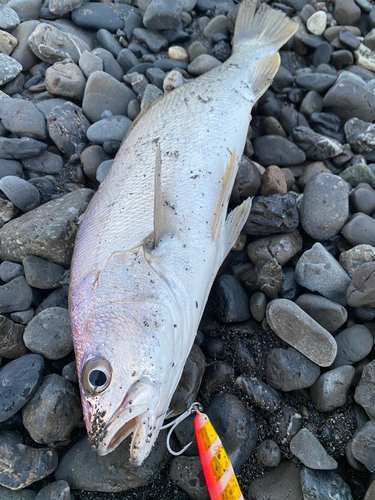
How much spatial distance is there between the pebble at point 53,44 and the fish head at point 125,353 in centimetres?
345

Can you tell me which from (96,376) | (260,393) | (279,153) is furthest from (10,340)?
(279,153)

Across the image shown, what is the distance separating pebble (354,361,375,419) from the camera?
249 cm

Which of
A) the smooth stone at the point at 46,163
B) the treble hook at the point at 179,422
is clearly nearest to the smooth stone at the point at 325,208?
the treble hook at the point at 179,422

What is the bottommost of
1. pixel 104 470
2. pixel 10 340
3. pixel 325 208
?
pixel 104 470

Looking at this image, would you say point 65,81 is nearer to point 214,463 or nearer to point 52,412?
point 52,412

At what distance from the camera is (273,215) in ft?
10.3

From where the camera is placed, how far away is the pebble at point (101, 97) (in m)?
4.02

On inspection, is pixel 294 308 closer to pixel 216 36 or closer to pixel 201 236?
pixel 201 236

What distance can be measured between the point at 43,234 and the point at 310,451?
8.66 feet

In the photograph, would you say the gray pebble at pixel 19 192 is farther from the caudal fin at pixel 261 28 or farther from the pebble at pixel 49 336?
the caudal fin at pixel 261 28

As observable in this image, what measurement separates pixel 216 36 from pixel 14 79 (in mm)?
2766

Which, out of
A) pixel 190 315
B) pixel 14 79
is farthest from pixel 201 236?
pixel 14 79

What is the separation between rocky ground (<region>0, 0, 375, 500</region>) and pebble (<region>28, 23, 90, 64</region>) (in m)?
0.02

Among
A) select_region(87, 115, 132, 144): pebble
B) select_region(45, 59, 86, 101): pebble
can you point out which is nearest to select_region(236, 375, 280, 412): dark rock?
select_region(87, 115, 132, 144): pebble
